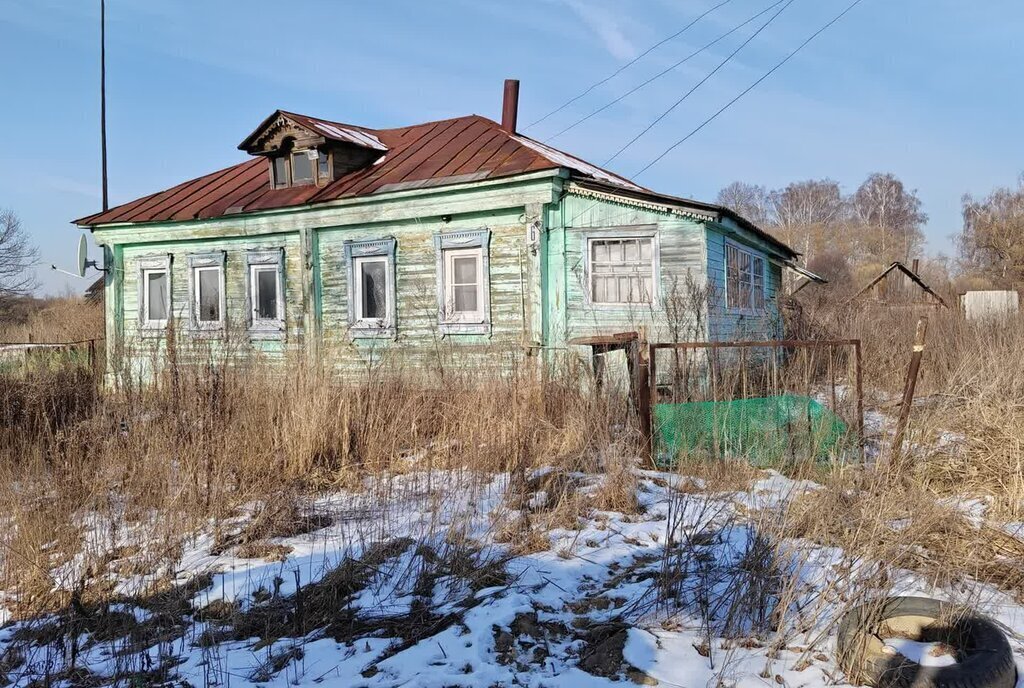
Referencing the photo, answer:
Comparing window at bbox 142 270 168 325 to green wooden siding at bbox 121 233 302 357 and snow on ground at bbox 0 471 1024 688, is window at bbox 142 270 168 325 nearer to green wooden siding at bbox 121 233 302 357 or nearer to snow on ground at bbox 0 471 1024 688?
green wooden siding at bbox 121 233 302 357

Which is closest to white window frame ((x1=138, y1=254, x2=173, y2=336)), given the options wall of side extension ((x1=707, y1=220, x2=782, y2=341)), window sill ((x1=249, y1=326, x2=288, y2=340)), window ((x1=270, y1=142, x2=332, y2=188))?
window sill ((x1=249, y1=326, x2=288, y2=340))

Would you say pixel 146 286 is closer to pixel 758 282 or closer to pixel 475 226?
pixel 475 226

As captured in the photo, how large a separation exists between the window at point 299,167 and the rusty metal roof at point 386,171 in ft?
0.71

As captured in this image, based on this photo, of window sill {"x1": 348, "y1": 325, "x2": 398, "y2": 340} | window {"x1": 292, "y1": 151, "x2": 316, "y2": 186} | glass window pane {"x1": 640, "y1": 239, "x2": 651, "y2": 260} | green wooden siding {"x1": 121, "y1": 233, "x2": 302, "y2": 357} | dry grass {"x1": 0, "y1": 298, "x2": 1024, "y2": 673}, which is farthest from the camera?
window {"x1": 292, "y1": 151, "x2": 316, "y2": 186}

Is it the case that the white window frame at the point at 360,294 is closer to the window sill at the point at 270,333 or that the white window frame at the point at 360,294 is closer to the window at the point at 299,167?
the window sill at the point at 270,333

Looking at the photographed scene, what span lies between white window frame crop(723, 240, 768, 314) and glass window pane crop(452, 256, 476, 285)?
4.13 m

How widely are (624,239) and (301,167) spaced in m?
6.94

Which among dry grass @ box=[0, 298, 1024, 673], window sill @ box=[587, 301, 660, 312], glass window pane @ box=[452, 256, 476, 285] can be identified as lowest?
dry grass @ box=[0, 298, 1024, 673]

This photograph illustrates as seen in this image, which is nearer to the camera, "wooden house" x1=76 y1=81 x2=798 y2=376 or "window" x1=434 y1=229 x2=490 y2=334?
"wooden house" x1=76 y1=81 x2=798 y2=376

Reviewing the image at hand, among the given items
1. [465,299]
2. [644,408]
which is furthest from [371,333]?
[644,408]

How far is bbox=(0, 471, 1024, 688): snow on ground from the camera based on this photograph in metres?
2.99

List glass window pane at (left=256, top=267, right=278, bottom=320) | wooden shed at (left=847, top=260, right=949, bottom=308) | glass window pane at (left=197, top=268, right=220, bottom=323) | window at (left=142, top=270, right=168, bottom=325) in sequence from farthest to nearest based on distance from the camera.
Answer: wooden shed at (left=847, top=260, right=949, bottom=308), window at (left=142, top=270, right=168, bottom=325), glass window pane at (left=197, top=268, right=220, bottom=323), glass window pane at (left=256, top=267, right=278, bottom=320)

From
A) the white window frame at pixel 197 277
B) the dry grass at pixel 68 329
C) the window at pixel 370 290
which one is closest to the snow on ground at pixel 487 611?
the window at pixel 370 290

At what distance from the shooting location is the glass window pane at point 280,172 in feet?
44.1
